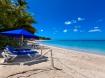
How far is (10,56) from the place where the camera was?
8828mm

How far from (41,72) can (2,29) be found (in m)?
13.1

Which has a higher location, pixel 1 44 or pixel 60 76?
pixel 1 44

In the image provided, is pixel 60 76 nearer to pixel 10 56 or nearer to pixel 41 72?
pixel 41 72

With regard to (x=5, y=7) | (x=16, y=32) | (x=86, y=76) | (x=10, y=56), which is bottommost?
(x=86, y=76)

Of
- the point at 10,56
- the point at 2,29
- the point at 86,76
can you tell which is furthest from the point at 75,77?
the point at 2,29

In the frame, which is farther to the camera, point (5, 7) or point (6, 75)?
point (5, 7)

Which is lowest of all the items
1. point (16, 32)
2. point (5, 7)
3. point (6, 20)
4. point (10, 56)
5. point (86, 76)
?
point (86, 76)

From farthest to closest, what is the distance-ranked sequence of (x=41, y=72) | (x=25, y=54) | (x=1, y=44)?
(x=1, y=44) → (x=25, y=54) → (x=41, y=72)

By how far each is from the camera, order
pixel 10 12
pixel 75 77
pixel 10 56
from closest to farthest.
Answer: pixel 75 77, pixel 10 56, pixel 10 12

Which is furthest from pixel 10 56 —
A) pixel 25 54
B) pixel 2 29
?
pixel 2 29

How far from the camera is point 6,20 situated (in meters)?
16.5

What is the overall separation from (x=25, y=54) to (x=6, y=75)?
383cm

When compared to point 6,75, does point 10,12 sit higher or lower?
higher

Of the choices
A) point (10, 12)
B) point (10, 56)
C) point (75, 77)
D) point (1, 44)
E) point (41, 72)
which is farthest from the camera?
point (10, 12)
